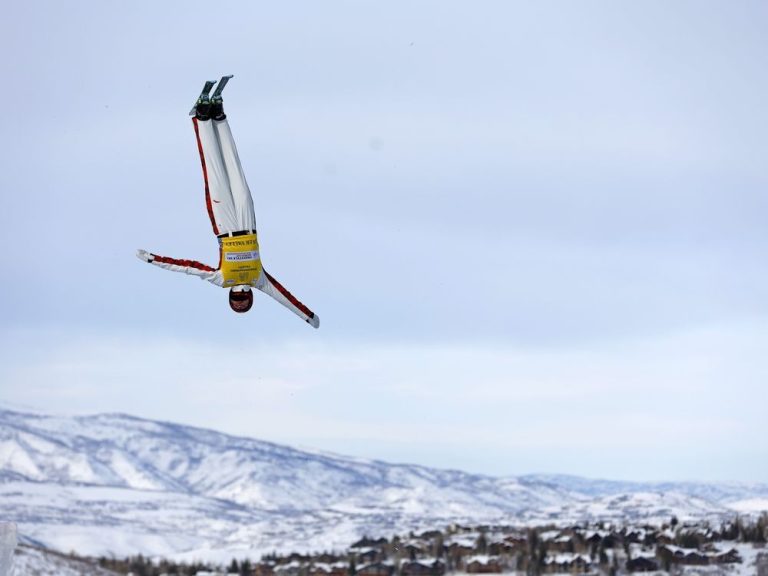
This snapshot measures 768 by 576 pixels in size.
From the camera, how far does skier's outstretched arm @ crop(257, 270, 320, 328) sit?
5184cm

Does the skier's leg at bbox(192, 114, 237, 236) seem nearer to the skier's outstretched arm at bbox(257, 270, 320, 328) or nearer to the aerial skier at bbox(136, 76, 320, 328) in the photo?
the aerial skier at bbox(136, 76, 320, 328)

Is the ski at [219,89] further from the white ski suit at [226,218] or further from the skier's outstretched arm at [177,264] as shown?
the skier's outstretched arm at [177,264]

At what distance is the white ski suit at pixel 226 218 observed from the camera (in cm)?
4706

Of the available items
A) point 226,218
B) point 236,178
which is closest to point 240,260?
point 226,218

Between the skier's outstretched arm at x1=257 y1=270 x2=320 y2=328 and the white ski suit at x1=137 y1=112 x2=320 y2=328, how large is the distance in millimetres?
286

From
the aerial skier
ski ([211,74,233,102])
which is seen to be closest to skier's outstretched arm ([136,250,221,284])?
the aerial skier

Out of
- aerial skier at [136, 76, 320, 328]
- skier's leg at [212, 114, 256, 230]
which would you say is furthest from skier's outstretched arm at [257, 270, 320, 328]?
skier's leg at [212, 114, 256, 230]

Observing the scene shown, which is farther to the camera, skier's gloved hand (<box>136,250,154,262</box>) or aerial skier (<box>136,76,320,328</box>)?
skier's gloved hand (<box>136,250,154,262</box>)

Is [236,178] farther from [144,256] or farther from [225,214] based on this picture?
[144,256]

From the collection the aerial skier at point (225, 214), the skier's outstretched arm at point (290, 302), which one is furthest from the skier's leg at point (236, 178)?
the skier's outstretched arm at point (290, 302)

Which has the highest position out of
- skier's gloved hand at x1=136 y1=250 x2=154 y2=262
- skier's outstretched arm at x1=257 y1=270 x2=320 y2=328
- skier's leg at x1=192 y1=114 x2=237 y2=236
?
skier's leg at x1=192 y1=114 x2=237 y2=236

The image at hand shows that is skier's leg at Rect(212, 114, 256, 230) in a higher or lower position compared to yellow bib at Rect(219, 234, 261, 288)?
higher

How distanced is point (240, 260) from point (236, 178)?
3.03 meters

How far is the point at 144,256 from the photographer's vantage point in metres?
51.1
